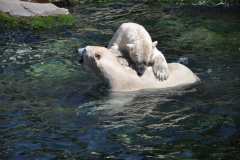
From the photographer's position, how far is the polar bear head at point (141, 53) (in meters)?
7.54

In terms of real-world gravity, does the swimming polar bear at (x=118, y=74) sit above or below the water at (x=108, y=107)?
above

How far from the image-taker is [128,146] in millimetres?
5742

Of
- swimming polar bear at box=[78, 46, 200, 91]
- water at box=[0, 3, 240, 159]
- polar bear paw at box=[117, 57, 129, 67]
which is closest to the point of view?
water at box=[0, 3, 240, 159]

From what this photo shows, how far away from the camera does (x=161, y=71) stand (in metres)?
7.52

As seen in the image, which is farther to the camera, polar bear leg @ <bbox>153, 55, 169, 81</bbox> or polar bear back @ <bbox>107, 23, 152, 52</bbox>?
Answer: polar bear back @ <bbox>107, 23, 152, 52</bbox>

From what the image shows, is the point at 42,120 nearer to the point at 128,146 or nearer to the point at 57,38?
the point at 128,146

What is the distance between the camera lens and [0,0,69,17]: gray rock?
13562 mm

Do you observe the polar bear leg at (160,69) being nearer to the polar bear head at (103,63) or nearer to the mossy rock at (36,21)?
the polar bear head at (103,63)

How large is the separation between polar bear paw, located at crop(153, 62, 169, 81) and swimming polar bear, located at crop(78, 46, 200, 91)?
0.07 m

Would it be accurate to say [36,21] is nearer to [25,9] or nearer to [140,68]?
[25,9]

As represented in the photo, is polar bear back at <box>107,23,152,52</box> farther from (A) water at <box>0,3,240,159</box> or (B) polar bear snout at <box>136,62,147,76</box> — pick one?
(A) water at <box>0,3,240,159</box>

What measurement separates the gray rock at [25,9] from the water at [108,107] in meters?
1.33

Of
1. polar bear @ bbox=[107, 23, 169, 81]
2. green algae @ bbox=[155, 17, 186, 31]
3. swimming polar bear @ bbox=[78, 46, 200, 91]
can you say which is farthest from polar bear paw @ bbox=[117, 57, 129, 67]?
green algae @ bbox=[155, 17, 186, 31]

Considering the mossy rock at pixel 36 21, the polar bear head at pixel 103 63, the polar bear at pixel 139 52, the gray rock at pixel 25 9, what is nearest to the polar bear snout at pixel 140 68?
the polar bear at pixel 139 52
